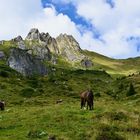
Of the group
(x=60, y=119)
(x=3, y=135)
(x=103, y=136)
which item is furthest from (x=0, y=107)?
(x=103, y=136)

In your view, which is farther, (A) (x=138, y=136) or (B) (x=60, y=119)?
(B) (x=60, y=119)

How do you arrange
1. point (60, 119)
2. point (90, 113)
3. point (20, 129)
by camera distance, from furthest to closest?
point (90, 113)
point (60, 119)
point (20, 129)

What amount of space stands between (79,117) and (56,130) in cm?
428

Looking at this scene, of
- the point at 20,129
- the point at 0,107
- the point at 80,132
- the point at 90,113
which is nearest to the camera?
the point at 80,132

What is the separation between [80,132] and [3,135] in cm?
504

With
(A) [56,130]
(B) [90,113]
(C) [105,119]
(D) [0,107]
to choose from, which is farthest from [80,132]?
(D) [0,107]

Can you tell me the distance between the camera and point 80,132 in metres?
26.4

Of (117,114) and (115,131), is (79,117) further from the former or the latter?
(115,131)

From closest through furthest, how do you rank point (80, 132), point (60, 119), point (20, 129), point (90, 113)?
point (80, 132), point (20, 129), point (60, 119), point (90, 113)

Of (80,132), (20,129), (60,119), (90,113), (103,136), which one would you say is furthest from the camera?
(90,113)

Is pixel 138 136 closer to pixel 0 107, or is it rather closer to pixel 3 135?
pixel 3 135

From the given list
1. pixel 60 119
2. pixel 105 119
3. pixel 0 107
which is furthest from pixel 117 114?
pixel 0 107

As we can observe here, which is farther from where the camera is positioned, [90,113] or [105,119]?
[90,113]

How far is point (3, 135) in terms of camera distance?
2702 centimetres
